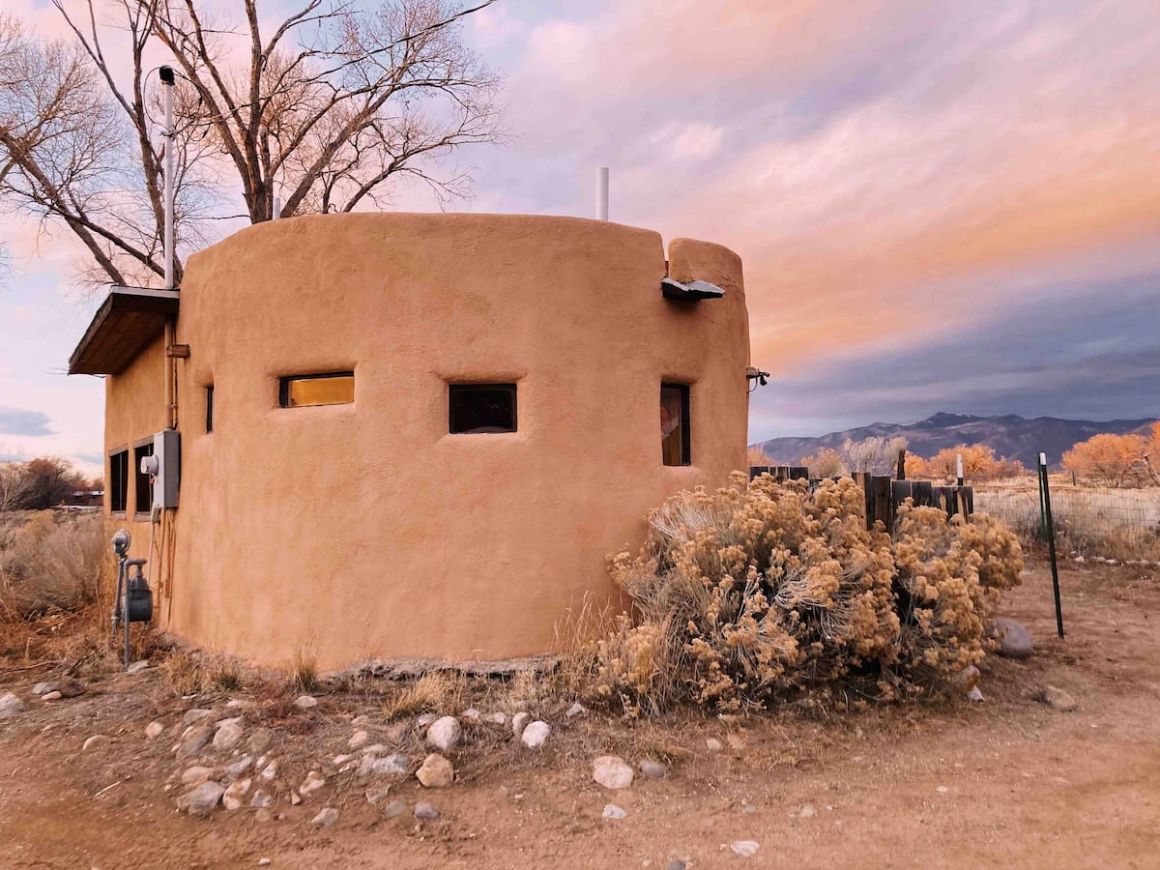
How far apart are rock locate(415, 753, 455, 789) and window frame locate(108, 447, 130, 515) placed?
8.33 m

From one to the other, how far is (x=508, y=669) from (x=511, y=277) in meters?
3.24

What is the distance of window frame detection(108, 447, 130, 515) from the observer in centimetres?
1102

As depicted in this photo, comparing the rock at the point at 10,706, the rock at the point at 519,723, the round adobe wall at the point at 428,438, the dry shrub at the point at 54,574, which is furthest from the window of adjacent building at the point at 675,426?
the dry shrub at the point at 54,574

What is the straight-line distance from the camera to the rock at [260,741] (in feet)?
16.4

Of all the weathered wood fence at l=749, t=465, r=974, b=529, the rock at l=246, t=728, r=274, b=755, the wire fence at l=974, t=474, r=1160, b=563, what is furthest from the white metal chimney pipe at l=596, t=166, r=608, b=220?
the wire fence at l=974, t=474, r=1160, b=563

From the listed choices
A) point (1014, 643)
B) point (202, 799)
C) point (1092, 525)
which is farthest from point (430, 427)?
point (1092, 525)

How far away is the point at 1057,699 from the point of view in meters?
6.18

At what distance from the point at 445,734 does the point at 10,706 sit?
12.2 ft

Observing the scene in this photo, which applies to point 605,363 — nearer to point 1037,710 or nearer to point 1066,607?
point 1037,710

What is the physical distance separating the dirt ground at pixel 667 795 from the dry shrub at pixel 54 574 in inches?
173

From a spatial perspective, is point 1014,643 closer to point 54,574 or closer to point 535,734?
point 535,734

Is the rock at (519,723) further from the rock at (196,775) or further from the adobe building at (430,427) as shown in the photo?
the rock at (196,775)

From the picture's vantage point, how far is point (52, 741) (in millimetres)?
5387

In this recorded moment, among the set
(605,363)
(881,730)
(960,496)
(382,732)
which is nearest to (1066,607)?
(960,496)
